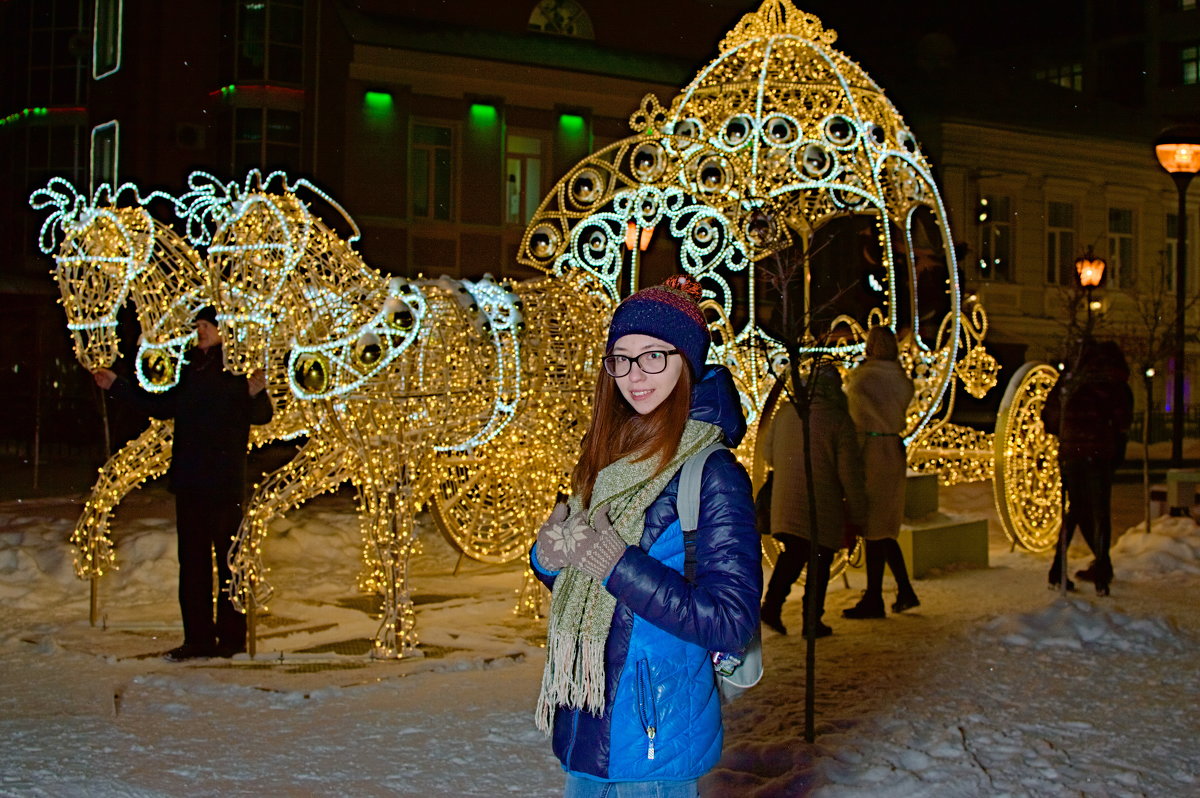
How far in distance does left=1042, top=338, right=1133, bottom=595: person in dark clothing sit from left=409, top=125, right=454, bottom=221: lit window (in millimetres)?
16669

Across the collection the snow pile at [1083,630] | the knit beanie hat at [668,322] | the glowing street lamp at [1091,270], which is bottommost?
the snow pile at [1083,630]

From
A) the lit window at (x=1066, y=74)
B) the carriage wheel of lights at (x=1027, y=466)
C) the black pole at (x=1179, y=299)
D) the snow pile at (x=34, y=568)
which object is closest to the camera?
the snow pile at (x=34, y=568)

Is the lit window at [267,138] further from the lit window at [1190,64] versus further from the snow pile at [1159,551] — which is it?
the lit window at [1190,64]

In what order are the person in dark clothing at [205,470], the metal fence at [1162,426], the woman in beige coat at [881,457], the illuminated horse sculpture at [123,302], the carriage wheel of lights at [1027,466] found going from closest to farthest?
the person in dark clothing at [205,470] → the illuminated horse sculpture at [123,302] → the woman in beige coat at [881,457] → the carriage wheel of lights at [1027,466] → the metal fence at [1162,426]

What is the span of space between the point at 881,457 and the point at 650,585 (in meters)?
6.11

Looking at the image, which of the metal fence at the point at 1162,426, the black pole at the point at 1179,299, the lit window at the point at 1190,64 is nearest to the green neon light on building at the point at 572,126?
the metal fence at the point at 1162,426

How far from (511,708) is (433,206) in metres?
19.1

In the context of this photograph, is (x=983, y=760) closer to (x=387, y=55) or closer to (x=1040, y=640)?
(x=1040, y=640)

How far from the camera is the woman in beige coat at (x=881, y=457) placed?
8.40 meters

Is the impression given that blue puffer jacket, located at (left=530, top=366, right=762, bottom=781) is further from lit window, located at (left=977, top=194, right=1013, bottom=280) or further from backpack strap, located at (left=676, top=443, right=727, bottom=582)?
lit window, located at (left=977, top=194, right=1013, bottom=280)

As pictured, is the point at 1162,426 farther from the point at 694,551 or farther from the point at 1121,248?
the point at 694,551

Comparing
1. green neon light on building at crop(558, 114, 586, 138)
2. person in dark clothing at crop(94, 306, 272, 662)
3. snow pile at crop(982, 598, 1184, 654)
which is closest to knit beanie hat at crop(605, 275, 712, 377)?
person in dark clothing at crop(94, 306, 272, 662)

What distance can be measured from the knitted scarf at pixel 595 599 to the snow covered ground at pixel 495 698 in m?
2.14

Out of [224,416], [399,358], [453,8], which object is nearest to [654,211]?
[399,358]
